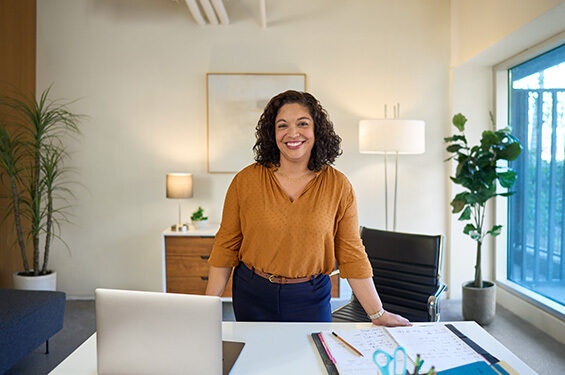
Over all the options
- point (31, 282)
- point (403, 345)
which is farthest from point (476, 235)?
point (31, 282)

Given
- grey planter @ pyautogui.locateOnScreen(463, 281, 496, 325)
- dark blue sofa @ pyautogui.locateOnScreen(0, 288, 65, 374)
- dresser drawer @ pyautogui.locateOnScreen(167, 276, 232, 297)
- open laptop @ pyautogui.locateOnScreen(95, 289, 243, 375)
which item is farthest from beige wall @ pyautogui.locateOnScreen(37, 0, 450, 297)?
open laptop @ pyautogui.locateOnScreen(95, 289, 243, 375)

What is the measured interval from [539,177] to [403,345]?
303cm

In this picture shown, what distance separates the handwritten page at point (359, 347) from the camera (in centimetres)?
138

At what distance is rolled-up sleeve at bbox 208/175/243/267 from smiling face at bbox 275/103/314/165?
27 centimetres

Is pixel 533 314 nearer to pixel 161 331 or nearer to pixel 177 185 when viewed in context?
pixel 177 185

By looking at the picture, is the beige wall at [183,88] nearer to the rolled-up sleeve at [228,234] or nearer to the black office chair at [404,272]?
the black office chair at [404,272]

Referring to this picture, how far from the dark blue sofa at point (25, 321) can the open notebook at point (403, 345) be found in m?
2.01

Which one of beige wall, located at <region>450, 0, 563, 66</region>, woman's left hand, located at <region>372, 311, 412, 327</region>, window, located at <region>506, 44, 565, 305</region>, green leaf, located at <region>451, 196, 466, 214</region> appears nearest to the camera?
woman's left hand, located at <region>372, 311, 412, 327</region>

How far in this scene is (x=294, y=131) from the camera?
6.29 ft

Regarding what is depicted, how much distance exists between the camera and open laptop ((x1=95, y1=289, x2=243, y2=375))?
1249 millimetres

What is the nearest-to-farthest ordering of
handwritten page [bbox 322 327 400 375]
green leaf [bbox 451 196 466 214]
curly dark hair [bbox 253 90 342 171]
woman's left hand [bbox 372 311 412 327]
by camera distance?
handwritten page [bbox 322 327 400 375] < woman's left hand [bbox 372 311 412 327] < curly dark hair [bbox 253 90 342 171] < green leaf [bbox 451 196 466 214]

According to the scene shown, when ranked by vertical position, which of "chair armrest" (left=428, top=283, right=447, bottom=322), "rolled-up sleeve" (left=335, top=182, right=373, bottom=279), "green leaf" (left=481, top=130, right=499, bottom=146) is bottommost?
"chair armrest" (left=428, top=283, right=447, bottom=322)

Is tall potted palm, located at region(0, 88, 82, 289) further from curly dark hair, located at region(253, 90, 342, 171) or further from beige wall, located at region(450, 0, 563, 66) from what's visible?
beige wall, located at region(450, 0, 563, 66)

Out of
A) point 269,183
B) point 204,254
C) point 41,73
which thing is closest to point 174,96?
point 41,73
